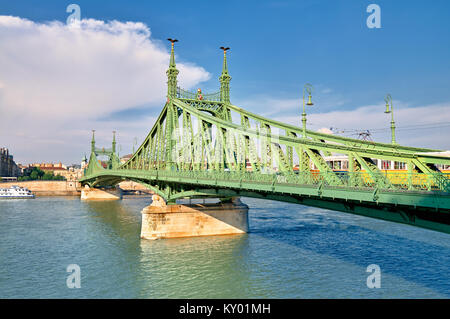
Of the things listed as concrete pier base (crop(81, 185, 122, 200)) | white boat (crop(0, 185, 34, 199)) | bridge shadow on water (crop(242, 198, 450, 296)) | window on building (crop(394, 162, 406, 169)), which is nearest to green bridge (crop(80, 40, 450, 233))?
window on building (crop(394, 162, 406, 169))

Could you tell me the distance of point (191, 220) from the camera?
120 ft

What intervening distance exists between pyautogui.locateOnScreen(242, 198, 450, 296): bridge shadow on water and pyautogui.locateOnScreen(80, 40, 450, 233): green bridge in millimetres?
6711

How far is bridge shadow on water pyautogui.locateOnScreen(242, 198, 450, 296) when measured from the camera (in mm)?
23422

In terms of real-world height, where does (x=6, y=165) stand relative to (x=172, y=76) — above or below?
below

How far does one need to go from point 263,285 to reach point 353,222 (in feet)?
94.0

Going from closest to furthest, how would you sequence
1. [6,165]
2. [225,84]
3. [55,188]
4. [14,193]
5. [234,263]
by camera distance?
1. [234,263]
2. [225,84]
3. [14,193]
4. [55,188]
5. [6,165]

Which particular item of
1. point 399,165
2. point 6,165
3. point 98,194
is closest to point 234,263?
point 399,165

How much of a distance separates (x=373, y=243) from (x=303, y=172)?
735 inches

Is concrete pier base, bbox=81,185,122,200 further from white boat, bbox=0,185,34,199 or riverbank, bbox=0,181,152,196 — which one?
white boat, bbox=0,185,34,199

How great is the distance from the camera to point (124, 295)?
2053cm

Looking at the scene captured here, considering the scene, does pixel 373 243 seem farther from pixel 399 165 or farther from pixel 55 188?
pixel 55 188

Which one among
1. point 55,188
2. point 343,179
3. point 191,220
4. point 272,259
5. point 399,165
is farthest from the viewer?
point 55,188
